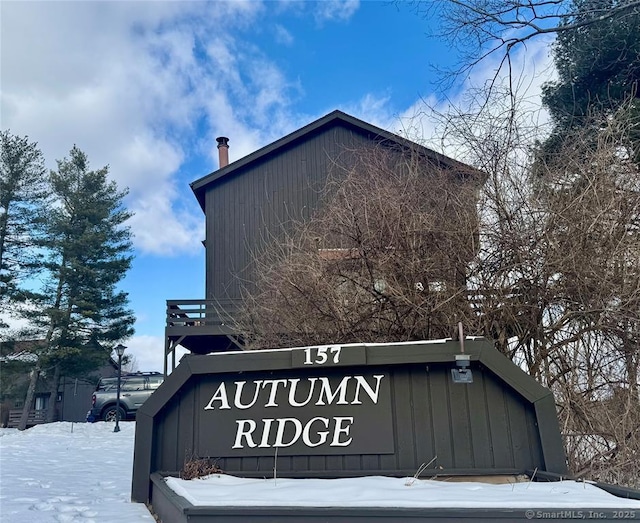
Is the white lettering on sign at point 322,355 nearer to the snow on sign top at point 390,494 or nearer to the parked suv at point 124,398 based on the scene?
the snow on sign top at point 390,494

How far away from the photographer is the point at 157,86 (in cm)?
1166

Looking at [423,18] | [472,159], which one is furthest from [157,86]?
[472,159]

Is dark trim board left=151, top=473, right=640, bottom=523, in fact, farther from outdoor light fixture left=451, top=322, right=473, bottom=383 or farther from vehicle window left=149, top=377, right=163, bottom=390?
vehicle window left=149, top=377, right=163, bottom=390

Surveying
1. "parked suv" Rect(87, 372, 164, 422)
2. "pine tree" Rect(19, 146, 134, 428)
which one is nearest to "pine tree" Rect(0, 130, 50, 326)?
"pine tree" Rect(19, 146, 134, 428)

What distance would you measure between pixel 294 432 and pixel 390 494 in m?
1.24

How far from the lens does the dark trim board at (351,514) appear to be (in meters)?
2.66

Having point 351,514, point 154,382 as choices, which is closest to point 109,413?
point 154,382


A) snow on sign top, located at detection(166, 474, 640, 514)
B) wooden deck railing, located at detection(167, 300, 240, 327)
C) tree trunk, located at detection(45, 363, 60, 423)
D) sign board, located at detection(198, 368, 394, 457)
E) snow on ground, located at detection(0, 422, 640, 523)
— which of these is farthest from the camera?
tree trunk, located at detection(45, 363, 60, 423)

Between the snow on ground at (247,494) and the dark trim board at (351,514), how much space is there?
0.19ft

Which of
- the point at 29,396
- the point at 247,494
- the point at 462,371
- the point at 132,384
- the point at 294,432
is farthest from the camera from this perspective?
the point at 29,396

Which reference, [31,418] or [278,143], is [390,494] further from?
[31,418]

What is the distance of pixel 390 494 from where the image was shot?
125 inches

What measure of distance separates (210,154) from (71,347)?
10.3 meters

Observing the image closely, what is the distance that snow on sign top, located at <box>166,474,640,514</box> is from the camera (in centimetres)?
281
